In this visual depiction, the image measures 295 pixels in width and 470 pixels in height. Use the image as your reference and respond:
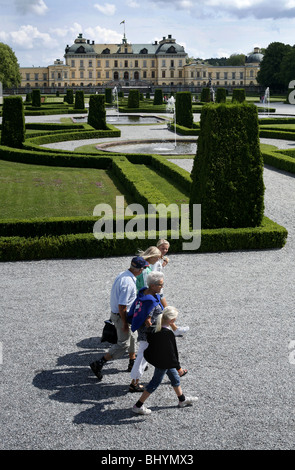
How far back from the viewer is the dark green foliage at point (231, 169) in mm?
9836

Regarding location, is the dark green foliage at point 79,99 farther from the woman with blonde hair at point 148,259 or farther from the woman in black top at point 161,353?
the woman in black top at point 161,353

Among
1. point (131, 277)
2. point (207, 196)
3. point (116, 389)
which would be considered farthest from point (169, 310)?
point (207, 196)

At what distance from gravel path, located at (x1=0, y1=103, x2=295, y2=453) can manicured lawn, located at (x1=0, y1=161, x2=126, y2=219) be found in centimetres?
324

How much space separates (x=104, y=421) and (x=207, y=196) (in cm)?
593

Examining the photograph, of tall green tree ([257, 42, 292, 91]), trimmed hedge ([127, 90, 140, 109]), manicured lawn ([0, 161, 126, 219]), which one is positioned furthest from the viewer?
tall green tree ([257, 42, 292, 91])

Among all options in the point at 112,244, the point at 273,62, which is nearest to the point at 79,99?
the point at 112,244

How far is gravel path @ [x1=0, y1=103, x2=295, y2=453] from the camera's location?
4.57 meters

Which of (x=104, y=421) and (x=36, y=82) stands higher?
(x=36, y=82)

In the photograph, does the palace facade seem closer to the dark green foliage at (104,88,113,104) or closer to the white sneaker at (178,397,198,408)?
the dark green foliage at (104,88,113,104)

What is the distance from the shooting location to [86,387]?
5320mm

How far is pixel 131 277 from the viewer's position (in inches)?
211

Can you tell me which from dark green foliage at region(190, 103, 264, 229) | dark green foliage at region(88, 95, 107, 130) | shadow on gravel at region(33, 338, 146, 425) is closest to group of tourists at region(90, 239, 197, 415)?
shadow on gravel at region(33, 338, 146, 425)
